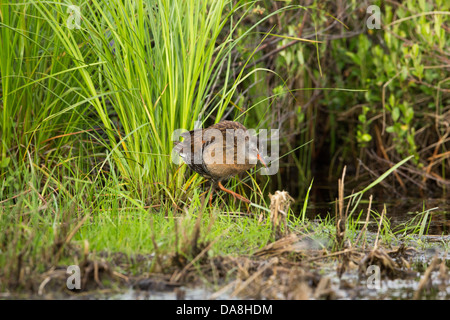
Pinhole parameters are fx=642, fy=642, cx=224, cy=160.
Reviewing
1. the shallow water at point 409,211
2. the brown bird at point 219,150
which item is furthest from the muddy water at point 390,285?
the brown bird at point 219,150

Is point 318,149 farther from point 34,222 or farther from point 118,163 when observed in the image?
point 34,222

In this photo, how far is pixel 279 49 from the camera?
6.64 m

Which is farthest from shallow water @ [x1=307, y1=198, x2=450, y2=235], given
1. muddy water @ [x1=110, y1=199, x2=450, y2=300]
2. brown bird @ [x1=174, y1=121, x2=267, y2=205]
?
brown bird @ [x1=174, y1=121, x2=267, y2=205]

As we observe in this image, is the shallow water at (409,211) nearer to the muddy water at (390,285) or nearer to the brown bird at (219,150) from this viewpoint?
the muddy water at (390,285)

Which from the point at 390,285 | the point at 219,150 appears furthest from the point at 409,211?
the point at 390,285

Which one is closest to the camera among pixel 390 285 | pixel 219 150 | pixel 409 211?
pixel 390 285

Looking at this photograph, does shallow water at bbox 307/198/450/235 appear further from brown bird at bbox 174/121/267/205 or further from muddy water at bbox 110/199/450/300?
brown bird at bbox 174/121/267/205

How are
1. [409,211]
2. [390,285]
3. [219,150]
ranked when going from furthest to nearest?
[409,211]
[219,150]
[390,285]

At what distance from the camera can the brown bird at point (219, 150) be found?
4266mm

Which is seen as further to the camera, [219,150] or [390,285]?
[219,150]

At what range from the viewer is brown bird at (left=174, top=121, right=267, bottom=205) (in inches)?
168

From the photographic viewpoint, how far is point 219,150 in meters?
4.29

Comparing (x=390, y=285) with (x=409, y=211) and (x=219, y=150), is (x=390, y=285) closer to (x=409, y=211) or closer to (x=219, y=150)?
(x=219, y=150)
